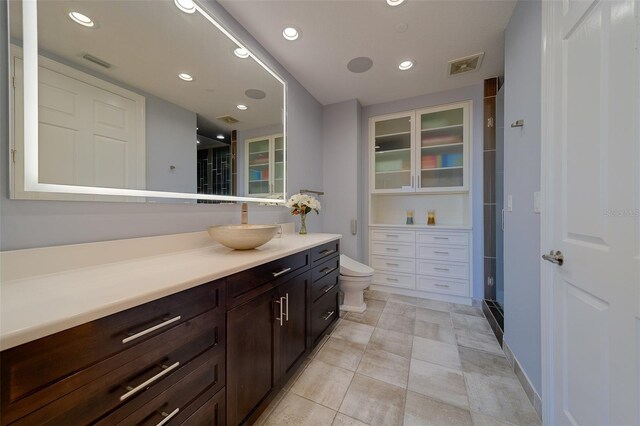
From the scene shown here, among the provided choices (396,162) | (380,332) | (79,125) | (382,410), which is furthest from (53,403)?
(396,162)

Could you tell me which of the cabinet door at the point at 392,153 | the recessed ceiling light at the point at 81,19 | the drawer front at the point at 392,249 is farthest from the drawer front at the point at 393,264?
the recessed ceiling light at the point at 81,19

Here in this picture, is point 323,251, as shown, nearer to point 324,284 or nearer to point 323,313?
point 324,284

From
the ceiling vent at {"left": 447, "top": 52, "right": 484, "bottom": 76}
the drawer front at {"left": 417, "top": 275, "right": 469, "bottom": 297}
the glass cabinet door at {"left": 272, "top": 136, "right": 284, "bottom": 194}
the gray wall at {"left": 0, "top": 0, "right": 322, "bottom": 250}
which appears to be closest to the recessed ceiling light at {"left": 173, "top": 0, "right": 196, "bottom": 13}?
the gray wall at {"left": 0, "top": 0, "right": 322, "bottom": 250}

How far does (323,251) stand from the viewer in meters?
1.84

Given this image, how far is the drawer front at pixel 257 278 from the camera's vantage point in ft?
3.24

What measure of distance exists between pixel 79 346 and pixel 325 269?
1464mm

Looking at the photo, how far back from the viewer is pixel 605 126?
0.77 metres

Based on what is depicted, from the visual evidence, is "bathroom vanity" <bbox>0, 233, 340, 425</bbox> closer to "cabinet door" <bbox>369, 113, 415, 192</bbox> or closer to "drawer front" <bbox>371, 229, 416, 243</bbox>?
"drawer front" <bbox>371, 229, 416, 243</bbox>

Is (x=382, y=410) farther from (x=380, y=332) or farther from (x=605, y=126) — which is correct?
(x=605, y=126)

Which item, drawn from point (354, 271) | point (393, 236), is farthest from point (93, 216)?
point (393, 236)

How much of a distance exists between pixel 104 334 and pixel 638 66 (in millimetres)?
1661

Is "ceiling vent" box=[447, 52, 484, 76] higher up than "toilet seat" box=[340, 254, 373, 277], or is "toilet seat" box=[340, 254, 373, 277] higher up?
"ceiling vent" box=[447, 52, 484, 76]

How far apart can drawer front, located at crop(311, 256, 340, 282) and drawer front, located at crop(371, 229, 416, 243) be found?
3.68 ft

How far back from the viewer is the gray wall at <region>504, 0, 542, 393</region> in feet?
4.16
